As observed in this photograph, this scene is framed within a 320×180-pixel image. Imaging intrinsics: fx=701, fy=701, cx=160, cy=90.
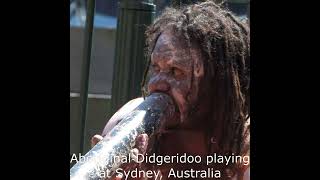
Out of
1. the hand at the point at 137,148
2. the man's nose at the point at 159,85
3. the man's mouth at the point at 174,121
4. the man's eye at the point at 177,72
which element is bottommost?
the hand at the point at 137,148

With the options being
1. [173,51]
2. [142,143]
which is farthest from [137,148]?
[173,51]

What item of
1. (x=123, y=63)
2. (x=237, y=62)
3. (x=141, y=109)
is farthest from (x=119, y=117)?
(x=123, y=63)

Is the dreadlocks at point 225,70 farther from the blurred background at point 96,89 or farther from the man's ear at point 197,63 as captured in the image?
the blurred background at point 96,89

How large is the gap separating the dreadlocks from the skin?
2cm

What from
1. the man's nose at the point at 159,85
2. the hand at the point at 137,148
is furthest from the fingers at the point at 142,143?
the man's nose at the point at 159,85

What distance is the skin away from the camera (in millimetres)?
1578

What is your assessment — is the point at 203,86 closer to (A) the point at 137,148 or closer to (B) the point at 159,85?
(B) the point at 159,85

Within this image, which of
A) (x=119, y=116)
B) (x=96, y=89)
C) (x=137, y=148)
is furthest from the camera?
(x=96, y=89)

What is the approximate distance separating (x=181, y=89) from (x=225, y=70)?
11 centimetres

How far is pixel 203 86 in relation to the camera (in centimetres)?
160

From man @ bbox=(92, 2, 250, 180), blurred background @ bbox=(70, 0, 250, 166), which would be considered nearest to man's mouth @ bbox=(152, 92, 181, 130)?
man @ bbox=(92, 2, 250, 180)

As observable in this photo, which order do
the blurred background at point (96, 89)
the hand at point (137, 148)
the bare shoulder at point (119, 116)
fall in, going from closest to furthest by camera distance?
the hand at point (137, 148)
the bare shoulder at point (119, 116)
the blurred background at point (96, 89)

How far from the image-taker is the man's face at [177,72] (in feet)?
5.17

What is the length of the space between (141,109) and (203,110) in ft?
0.51
